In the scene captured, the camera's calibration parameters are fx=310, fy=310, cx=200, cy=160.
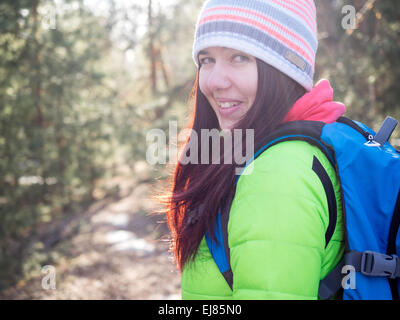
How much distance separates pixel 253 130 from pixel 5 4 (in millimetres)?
5204

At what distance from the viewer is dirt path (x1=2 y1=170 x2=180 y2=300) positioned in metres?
4.73

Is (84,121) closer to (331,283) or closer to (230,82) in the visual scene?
(230,82)

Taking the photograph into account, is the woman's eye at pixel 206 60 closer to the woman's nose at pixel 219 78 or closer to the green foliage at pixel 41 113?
the woman's nose at pixel 219 78

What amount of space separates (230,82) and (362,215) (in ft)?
2.41

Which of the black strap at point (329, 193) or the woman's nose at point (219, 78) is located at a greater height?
the woman's nose at point (219, 78)

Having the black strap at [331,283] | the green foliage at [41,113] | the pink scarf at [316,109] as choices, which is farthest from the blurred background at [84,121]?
the black strap at [331,283]

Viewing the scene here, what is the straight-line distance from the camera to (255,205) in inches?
37.4

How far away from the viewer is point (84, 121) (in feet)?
22.5

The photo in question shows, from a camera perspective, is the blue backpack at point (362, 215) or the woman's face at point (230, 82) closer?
the blue backpack at point (362, 215)

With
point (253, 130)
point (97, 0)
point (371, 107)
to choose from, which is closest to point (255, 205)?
point (253, 130)

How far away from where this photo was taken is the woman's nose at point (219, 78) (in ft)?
4.43

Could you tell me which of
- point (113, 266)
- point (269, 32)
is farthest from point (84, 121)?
point (269, 32)

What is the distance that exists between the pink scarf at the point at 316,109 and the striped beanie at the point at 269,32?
0.13m

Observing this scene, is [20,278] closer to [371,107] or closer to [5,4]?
[5,4]
